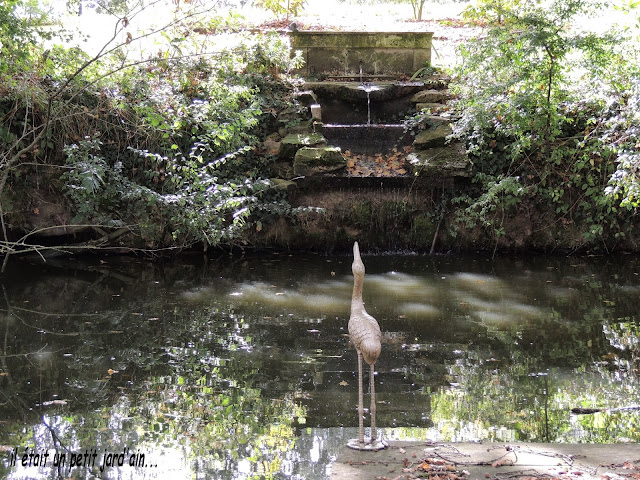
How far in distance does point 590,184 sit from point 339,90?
4667mm

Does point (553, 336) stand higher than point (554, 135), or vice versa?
point (554, 135)

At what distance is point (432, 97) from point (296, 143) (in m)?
2.99

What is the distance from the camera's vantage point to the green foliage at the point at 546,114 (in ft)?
30.7

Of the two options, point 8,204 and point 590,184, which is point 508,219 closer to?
point 590,184

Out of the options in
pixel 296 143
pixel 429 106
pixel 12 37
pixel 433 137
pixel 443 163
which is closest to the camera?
pixel 12 37

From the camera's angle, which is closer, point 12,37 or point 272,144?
point 12,37

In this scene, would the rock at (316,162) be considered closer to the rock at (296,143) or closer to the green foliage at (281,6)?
the rock at (296,143)

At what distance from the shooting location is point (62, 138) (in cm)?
982

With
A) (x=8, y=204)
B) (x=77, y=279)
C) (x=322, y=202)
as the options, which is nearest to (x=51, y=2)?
(x=8, y=204)

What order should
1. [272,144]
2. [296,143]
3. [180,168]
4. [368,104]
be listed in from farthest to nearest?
[368,104] < [272,144] < [296,143] < [180,168]

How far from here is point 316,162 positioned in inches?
393

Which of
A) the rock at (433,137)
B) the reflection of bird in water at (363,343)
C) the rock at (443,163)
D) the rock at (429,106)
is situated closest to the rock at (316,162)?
the rock at (443,163)

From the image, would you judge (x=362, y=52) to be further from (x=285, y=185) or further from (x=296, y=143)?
(x=285, y=185)

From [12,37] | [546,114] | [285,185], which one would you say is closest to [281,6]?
[285,185]
